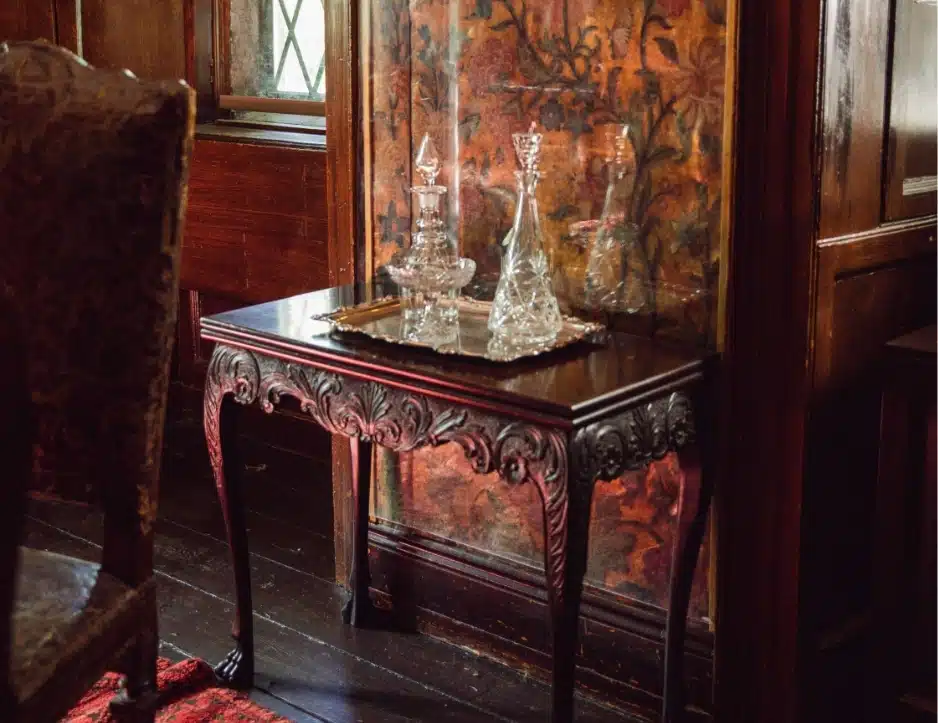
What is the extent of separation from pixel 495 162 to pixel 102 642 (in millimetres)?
1223

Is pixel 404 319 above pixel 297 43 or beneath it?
beneath

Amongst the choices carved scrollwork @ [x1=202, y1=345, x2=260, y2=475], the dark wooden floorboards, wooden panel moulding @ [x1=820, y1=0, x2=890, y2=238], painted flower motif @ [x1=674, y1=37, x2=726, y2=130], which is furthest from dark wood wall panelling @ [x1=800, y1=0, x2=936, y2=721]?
carved scrollwork @ [x1=202, y1=345, x2=260, y2=475]

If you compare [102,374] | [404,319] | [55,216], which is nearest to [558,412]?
[404,319]

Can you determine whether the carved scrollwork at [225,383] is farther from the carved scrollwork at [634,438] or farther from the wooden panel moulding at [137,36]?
the wooden panel moulding at [137,36]

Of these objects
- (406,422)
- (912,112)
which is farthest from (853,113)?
(406,422)

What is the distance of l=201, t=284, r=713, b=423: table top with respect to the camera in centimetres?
184

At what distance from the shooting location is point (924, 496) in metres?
2.00

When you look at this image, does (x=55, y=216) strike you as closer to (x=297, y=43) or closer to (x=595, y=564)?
(x=595, y=564)

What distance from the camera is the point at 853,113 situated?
201 centimetres

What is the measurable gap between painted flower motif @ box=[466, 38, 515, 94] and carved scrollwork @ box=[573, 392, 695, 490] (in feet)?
2.43

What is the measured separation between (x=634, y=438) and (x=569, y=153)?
0.63 metres

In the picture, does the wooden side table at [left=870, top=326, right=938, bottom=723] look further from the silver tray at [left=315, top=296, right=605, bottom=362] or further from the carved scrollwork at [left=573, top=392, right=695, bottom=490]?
the silver tray at [left=315, top=296, right=605, bottom=362]

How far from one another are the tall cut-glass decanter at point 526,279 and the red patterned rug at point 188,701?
2.93 feet

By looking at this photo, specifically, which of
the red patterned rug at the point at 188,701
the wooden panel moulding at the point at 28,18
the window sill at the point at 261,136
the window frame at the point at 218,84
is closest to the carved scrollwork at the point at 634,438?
the red patterned rug at the point at 188,701
